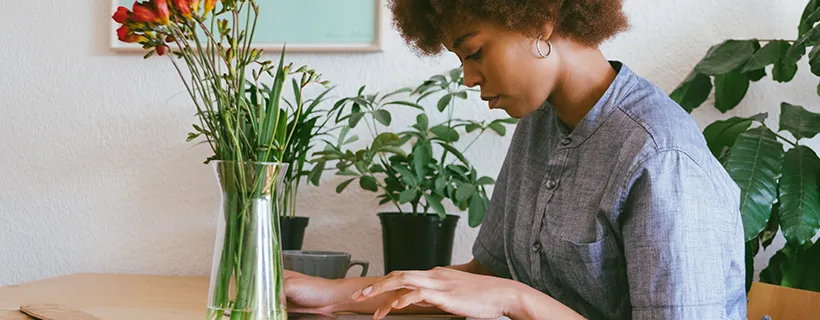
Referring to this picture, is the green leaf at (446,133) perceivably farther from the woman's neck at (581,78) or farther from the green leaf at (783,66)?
the green leaf at (783,66)

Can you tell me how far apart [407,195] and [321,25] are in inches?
20.2

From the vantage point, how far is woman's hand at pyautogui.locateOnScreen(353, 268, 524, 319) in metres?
0.88

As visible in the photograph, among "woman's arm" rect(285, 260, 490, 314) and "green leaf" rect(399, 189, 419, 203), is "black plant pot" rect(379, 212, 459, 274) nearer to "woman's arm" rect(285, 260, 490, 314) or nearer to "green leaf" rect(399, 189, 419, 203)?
"green leaf" rect(399, 189, 419, 203)

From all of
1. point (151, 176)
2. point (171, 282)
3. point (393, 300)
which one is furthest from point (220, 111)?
point (151, 176)

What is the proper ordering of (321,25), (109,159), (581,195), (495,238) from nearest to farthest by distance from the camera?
(581,195) → (495,238) → (321,25) → (109,159)

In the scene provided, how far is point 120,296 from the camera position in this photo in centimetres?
146

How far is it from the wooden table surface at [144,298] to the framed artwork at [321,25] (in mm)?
560

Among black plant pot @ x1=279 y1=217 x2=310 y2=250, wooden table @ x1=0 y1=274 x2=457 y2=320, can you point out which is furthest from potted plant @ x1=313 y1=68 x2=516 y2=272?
wooden table @ x1=0 y1=274 x2=457 y2=320

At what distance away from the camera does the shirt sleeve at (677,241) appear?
3.02ft

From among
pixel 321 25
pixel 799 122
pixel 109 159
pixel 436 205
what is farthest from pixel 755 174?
pixel 109 159

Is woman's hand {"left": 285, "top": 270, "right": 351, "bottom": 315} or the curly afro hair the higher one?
the curly afro hair

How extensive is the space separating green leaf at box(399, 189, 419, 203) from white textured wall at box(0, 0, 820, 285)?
31cm

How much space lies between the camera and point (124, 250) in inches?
76.9

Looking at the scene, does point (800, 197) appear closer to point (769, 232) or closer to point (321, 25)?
point (769, 232)
